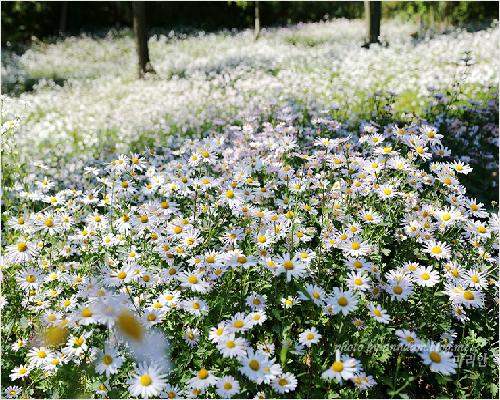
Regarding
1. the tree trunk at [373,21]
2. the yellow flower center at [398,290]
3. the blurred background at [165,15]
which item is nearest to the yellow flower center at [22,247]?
the yellow flower center at [398,290]

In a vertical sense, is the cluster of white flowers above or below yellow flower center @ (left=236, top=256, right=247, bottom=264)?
above

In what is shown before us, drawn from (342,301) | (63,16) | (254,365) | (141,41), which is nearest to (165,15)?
(63,16)

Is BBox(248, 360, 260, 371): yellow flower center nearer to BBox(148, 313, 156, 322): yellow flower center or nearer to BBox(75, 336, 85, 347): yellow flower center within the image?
BBox(148, 313, 156, 322): yellow flower center

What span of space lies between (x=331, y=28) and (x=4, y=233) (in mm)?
18911

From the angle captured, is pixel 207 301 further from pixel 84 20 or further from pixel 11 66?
pixel 84 20

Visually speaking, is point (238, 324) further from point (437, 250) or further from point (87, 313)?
point (437, 250)

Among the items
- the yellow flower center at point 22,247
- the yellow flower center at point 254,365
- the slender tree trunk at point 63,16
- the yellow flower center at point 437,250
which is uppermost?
the slender tree trunk at point 63,16

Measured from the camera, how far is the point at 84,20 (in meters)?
26.1

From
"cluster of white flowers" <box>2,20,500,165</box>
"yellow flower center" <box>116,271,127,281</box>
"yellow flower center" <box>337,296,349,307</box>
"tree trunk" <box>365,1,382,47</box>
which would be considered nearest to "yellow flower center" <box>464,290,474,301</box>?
"yellow flower center" <box>337,296,349,307</box>

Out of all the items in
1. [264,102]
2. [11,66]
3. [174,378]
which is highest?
[11,66]

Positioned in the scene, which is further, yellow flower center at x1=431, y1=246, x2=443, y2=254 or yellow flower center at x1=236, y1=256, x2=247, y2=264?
yellow flower center at x1=431, y1=246, x2=443, y2=254

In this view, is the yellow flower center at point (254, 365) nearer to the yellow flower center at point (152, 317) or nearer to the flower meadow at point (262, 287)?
the flower meadow at point (262, 287)

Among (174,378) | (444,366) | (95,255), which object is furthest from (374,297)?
(95,255)

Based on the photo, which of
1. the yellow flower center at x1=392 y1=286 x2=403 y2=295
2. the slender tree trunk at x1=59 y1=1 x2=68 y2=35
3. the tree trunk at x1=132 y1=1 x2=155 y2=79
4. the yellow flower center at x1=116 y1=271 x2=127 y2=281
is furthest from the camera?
the slender tree trunk at x1=59 y1=1 x2=68 y2=35
